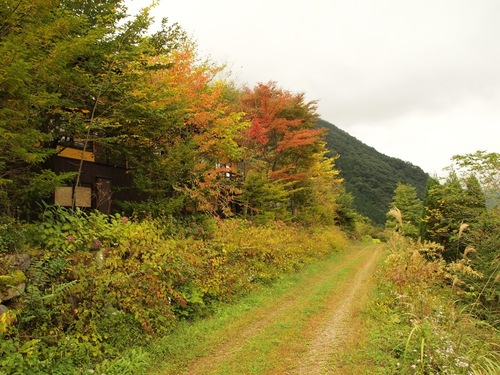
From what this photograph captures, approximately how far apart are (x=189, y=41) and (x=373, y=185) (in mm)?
63763

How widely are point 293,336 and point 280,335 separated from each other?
26cm

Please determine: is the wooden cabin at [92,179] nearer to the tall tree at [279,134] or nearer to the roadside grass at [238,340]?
the roadside grass at [238,340]

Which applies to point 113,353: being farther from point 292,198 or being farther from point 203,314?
point 292,198

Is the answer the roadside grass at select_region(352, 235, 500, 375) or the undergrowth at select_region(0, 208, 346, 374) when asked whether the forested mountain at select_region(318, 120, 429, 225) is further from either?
the undergrowth at select_region(0, 208, 346, 374)

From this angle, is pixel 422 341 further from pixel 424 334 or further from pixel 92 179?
pixel 92 179

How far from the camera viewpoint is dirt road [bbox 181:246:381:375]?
5.14m

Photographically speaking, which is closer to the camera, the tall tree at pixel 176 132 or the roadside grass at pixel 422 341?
the roadside grass at pixel 422 341

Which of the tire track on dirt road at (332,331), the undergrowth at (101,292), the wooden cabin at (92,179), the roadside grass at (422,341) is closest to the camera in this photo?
the roadside grass at (422,341)

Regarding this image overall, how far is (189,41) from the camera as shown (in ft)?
45.3

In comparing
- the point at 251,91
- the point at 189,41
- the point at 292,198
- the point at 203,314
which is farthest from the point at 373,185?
the point at 203,314

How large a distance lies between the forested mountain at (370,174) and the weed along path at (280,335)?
5336cm

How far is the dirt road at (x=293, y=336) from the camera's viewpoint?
203 inches

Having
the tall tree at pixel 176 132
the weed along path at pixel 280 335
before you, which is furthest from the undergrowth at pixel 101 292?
the tall tree at pixel 176 132

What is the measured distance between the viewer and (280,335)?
6.44 meters
